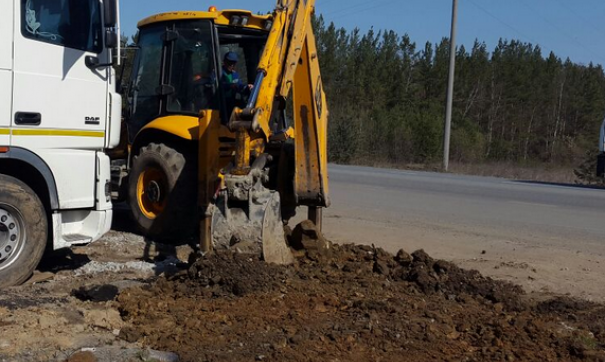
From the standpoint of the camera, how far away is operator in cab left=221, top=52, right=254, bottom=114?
876cm

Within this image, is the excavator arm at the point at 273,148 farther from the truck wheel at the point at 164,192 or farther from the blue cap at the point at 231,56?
the blue cap at the point at 231,56

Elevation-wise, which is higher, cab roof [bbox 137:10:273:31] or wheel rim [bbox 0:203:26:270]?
cab roof [bbox 137:10:273:31]

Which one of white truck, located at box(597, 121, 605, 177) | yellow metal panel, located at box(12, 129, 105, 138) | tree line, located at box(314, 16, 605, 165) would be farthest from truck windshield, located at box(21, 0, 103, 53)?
tree line, located at box(314, 16, 605, 165)

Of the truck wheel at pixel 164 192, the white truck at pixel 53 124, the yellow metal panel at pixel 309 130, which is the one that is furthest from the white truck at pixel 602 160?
the white truck at pixel 53 124

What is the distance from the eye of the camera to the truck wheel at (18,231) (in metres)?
6.18

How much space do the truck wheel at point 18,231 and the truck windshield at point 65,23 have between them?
1313 millimetres

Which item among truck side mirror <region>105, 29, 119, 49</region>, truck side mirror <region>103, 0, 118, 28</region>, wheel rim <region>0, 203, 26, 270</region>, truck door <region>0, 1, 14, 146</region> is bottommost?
wheel rim <region>0, 203, 26, 270</region>

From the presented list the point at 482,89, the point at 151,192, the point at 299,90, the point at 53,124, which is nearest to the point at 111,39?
the point at 53,124

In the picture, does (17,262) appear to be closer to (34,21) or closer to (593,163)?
(34,21)

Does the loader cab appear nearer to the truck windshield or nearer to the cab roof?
the cab roof

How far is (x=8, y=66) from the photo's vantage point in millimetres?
6051

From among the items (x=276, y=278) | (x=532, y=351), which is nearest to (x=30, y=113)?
(x=276, y=278)

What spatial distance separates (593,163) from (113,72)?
25974 mm

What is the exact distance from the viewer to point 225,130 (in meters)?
8.16
